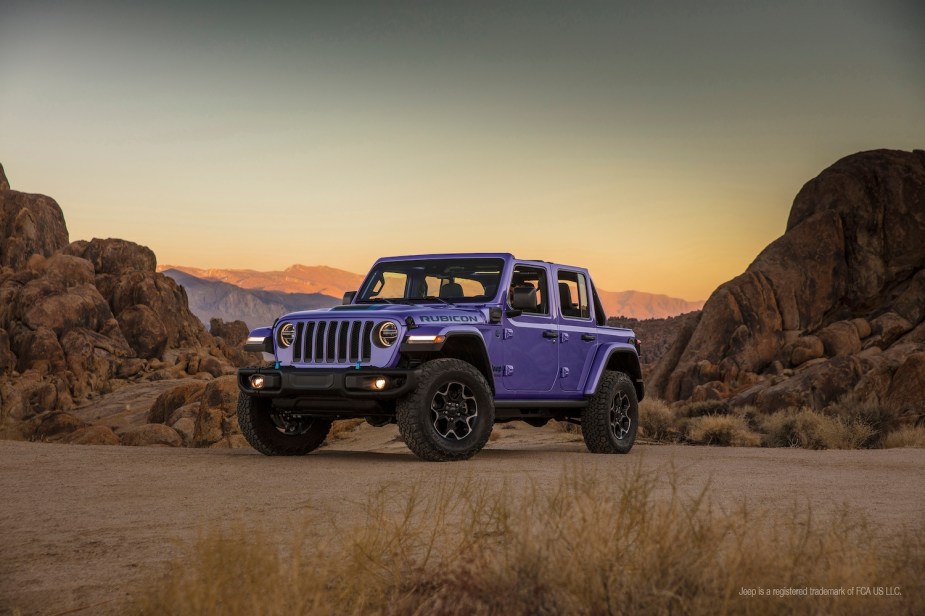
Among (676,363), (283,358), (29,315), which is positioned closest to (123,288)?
(29,315)

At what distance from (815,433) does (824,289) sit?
25484 mm

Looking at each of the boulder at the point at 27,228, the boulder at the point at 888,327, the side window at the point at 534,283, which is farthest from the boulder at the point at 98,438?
the boulder at the point at 27,228

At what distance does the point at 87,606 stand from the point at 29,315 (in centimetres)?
6176

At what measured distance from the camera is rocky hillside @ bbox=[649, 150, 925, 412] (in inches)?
1523

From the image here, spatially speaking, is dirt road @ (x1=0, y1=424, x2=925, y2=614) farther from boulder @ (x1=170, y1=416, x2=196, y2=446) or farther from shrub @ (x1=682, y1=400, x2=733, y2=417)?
boulder @ (x1=170, y1=416, x2=196, y2=446)

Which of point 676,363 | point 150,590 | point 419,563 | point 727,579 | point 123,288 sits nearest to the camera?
point 727,579

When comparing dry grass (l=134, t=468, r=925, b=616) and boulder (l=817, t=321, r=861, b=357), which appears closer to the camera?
dry grass (l=134, t=468, r=925, b=616)

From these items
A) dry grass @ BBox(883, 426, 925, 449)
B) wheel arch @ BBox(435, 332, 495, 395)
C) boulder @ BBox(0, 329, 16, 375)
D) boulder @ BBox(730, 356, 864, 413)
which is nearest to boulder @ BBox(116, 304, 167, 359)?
boulder @ BBox(0, 329, 16, 375)

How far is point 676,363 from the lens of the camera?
41.6 m

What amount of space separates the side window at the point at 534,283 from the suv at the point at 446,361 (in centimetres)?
2

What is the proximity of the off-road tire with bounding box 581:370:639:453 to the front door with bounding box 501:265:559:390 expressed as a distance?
103 centimetres

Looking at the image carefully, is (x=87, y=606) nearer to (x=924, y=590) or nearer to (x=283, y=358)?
(x=924, y=590)

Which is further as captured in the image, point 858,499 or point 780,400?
point 780,400

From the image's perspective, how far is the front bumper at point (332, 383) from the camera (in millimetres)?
10656
